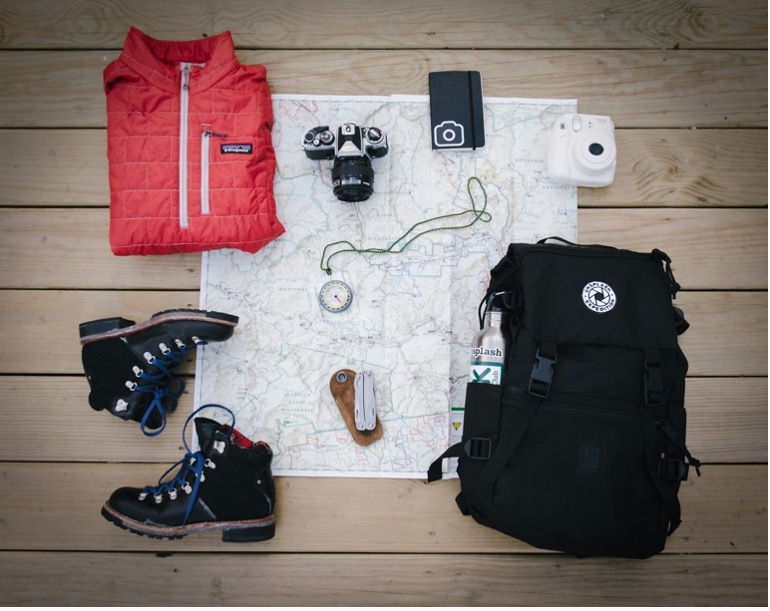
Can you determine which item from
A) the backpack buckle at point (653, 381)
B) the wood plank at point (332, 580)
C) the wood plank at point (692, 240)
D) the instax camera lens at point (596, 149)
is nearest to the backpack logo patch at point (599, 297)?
the backpack buckle at point (653, 381)

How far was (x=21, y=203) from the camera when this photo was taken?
132cm

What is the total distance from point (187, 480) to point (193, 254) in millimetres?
534

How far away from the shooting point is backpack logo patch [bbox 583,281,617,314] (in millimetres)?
1094

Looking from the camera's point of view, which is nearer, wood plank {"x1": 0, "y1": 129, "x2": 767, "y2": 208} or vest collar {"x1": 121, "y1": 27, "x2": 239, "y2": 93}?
vest collar {"x1": 121, "y1": 27, "x2": 239, "y2": 93}

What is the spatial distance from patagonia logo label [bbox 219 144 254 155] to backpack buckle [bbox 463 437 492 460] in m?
0.82

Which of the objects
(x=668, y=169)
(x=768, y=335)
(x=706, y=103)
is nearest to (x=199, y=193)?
(x=668, y=169)

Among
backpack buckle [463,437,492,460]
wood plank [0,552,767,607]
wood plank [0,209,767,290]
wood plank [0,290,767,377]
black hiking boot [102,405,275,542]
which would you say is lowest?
wood plank [0,552,767,607]

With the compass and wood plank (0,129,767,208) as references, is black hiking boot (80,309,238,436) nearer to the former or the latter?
the compass

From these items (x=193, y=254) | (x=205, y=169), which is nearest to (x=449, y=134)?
(x=205, y=169)

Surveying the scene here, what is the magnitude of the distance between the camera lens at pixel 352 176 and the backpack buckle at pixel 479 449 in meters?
0.61

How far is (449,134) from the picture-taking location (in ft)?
A: 4.30

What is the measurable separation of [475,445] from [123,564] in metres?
0.88

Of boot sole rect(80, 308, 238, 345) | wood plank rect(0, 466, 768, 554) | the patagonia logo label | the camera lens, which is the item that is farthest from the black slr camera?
wood plank rect(0, 466, 768, 554)

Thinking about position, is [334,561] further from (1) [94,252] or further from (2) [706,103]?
(2) [706,103]
